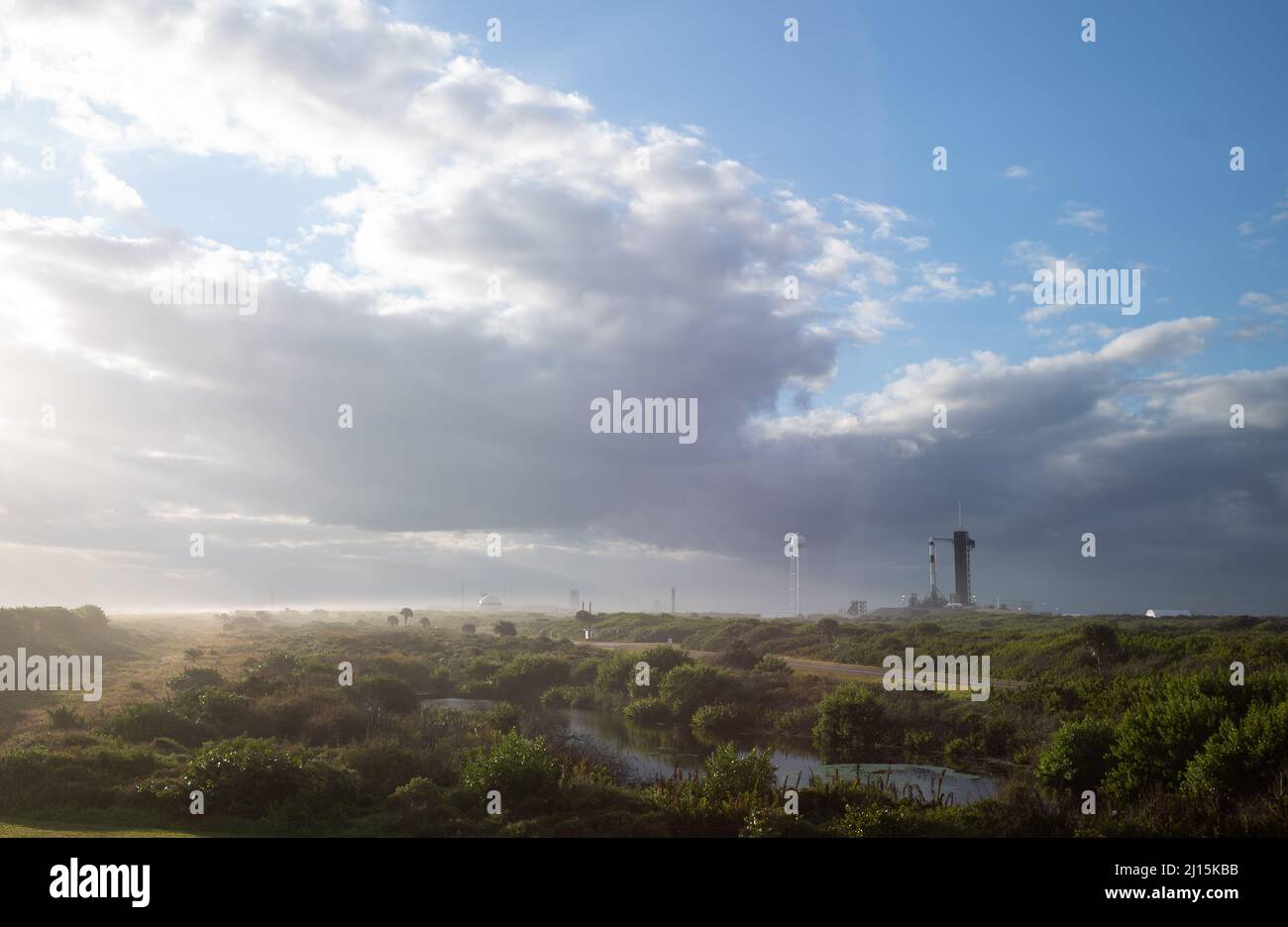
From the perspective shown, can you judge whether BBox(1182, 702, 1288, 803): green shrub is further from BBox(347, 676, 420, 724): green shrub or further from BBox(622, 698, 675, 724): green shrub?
BBox(347, 676, 420, 724): green shrub

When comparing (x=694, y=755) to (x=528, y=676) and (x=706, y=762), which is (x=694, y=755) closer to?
(x=706, y=762)

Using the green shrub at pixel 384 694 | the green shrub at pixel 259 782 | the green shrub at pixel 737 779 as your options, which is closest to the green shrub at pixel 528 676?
the green shrub at pixel 384 694

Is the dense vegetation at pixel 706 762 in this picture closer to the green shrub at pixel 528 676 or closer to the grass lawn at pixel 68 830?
the grass lawn at pixel 68 830

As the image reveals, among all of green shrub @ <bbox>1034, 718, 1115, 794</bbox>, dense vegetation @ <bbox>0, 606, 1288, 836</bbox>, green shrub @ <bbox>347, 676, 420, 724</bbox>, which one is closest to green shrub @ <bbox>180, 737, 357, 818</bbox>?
dense vegetation @ <bbox>0, 606, 1288, 836</bbox>
